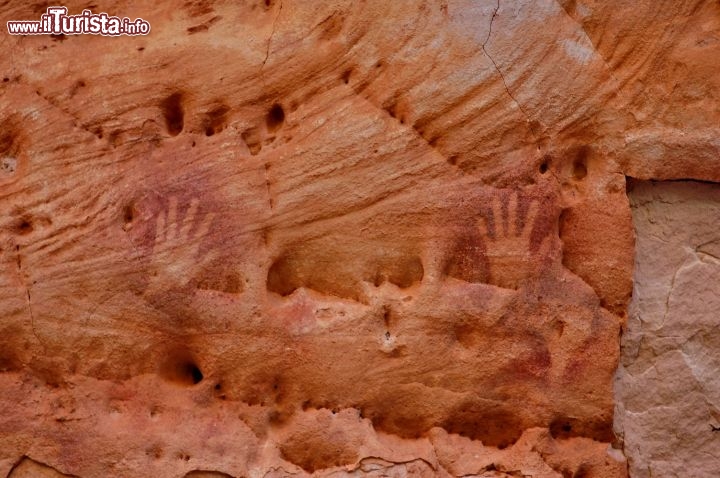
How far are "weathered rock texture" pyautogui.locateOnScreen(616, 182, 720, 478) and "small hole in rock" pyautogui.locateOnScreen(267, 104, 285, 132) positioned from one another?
1230 mm

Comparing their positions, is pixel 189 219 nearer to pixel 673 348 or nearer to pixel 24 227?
pixel 24 227

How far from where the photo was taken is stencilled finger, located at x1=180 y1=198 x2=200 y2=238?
10.0 ft

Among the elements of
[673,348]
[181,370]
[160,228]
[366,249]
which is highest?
[160,228]

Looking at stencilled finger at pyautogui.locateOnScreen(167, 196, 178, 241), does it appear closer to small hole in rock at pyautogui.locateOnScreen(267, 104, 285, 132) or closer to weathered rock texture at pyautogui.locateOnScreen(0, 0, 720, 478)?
weathered rock texture at pyautogui.locateOnScreen(0, 0, 720, 478)

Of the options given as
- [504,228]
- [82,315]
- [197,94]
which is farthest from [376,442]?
[197,94]

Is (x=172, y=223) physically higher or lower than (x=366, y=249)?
higher

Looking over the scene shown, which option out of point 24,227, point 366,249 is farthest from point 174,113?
point 366,249

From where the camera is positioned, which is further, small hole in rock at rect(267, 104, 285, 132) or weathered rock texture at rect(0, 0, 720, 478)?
small hole in rock at rect(267, 104, 285, 132)

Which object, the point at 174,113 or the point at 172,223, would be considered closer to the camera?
the point at 172,223

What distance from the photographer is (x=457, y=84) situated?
10.0 ft

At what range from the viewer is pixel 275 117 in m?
3.15

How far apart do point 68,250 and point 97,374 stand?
0.43 meters

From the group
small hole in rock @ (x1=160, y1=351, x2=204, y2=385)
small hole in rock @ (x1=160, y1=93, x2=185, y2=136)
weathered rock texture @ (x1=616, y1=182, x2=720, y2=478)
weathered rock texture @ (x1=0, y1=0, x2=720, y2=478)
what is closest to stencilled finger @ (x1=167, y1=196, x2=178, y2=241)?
weathered rock texture @ (x1=0, y1=0, x2=720, y2=478)

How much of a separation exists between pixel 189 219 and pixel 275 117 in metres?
0.45
